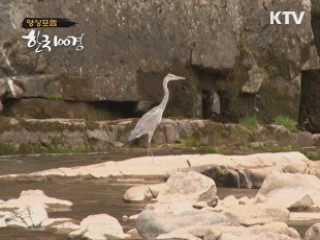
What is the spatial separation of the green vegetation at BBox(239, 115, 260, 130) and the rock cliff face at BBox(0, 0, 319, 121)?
0.26 m

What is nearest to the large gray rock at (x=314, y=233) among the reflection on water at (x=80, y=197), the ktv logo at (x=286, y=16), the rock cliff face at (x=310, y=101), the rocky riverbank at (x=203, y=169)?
the reflection on water at (x=80, y=197)

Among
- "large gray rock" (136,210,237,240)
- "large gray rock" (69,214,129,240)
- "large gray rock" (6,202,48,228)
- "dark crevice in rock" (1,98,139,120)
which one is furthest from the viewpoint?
"dark crevice in rock" (1,98,139,120)

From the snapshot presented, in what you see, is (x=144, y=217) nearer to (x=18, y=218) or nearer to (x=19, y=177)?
(x=18, y=218)

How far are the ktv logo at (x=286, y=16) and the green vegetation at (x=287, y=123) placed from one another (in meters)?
2.56

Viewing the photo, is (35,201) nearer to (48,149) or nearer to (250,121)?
(48,149)

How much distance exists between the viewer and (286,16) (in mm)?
26859

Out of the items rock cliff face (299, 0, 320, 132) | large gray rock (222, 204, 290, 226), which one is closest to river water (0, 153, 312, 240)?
A: large gray rock (222, 204, 290, 226)

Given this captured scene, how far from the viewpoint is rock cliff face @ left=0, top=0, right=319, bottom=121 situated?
2322cm

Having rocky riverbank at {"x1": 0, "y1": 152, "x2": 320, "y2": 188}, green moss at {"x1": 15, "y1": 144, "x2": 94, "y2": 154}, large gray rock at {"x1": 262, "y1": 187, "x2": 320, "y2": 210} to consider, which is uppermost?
large gray rock at {"x1": 262, "y1": 187, "x2": 320, "y2": 210}

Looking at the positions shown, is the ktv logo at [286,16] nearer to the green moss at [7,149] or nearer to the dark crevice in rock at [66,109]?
the dark crevice in rock at [66,109]

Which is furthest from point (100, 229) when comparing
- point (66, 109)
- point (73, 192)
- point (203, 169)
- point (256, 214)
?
point (66, 109)

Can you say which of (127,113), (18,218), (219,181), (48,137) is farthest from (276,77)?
(18,218)

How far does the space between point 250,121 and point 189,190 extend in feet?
43.2

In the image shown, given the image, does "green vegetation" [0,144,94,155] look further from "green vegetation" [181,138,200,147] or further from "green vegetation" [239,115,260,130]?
"green vegetation" [239,115,260,130]
